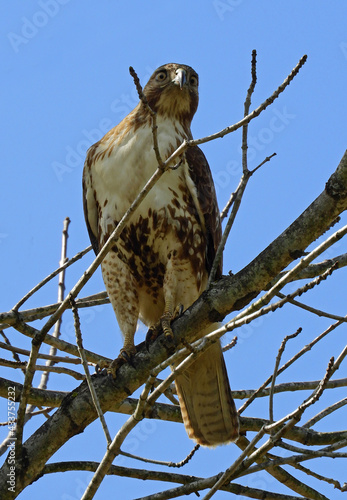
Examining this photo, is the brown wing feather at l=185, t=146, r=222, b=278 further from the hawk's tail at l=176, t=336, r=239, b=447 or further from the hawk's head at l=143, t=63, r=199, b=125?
the hawk's tail at l=176, t=336, r=239, b=447

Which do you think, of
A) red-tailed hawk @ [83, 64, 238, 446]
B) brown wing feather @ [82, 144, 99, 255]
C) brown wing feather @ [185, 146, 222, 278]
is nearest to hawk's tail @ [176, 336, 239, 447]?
red-tailed hawk @ [83, 64, 238, 446]

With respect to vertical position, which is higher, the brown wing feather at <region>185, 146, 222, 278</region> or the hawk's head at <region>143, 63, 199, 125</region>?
the hawk's head at <region>143, 63, 199, 125</region>

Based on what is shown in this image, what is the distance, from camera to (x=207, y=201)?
5.08 metres

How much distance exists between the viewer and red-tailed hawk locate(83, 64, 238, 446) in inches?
193

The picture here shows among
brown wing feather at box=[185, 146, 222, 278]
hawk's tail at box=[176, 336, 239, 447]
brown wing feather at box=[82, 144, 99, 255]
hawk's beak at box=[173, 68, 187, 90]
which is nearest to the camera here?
hawk's tail at box=[176, 336, 239, 447]

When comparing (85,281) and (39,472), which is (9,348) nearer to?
(39,472)

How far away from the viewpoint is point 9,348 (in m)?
4.06

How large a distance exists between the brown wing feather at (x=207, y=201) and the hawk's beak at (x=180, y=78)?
0.62 m

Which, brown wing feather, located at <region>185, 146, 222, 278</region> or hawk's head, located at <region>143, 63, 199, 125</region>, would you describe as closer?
brown wing feather, located at <region>185, 146, 222, 278</region>

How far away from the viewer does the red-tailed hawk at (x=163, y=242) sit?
4895mm

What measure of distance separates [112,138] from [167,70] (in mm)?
856

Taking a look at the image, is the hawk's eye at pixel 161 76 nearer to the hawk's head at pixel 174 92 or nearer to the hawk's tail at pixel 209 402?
the hawk's head at pixel 174 92

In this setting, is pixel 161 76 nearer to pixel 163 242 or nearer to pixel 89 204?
pixel 89 204

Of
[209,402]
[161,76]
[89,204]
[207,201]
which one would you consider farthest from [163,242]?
[161,76]
